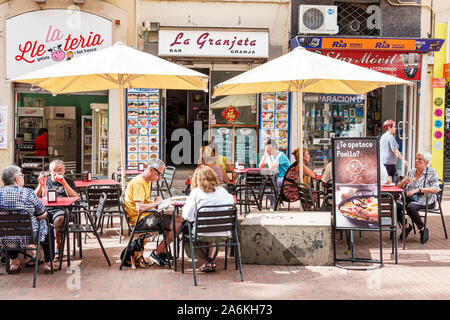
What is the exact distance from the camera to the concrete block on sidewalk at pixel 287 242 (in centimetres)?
664

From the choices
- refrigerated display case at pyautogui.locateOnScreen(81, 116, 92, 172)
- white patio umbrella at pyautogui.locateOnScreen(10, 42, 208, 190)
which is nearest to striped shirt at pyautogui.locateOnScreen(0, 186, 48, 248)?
white patio umbrella at pyautogui.locateOnScreen(10, 42, 208, 190)

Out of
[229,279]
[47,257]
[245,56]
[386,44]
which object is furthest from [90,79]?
[386,44]

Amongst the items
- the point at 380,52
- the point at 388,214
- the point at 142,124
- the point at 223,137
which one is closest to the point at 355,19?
the point at 380,52

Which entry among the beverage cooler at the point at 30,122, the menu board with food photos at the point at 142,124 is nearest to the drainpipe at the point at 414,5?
the menu board with food photos at the point at 142,124

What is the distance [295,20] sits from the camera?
13258 millimetres

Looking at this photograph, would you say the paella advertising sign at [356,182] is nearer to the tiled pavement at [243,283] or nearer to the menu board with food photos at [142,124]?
the tiled pavement at [243,283]

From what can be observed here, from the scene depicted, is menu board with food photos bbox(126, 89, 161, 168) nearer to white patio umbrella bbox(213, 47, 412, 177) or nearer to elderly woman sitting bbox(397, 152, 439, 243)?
white patio umbrella bbox(213, 47, 412, 177)

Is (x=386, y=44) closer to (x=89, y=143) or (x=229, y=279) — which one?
(x=89, y=143)

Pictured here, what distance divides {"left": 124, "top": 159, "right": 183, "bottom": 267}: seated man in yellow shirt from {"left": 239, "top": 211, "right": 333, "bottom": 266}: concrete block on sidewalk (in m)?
0.91

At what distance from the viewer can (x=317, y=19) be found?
1309cm

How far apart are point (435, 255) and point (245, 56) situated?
6.92 meters

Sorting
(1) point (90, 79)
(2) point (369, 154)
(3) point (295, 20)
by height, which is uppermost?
(3) point (295, 20)

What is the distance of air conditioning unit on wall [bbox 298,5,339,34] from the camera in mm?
13047

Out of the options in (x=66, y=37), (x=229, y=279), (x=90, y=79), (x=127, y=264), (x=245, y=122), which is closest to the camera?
(x=229, y=279)
